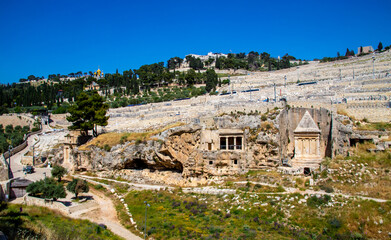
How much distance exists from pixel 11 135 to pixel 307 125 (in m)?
43.6

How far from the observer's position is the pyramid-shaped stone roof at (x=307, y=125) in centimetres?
2944

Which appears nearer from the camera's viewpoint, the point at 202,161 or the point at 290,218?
the point at 290,218

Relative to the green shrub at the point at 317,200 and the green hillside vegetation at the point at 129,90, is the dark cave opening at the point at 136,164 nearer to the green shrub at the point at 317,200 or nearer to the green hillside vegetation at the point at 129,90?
the green shrub at the point at 317,200

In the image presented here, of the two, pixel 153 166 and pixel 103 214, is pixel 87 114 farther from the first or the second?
pixel 103 214

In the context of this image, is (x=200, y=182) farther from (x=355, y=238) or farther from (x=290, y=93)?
(x=290, y=93)

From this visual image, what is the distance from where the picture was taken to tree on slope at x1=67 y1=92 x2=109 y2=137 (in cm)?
3897

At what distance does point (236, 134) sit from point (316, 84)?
79.1 feet

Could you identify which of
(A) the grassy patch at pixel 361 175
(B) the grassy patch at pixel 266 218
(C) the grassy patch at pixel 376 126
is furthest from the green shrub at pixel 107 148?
(C) the grassy patch at pixel 376 126

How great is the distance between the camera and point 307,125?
30219 mm

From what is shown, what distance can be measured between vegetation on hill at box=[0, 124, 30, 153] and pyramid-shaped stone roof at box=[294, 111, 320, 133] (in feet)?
122

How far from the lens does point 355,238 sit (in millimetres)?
18672

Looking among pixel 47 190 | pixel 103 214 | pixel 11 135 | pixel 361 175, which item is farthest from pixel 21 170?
pixel 361 175

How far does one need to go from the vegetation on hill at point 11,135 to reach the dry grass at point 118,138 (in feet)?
48.5

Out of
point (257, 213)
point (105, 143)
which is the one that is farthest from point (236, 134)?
point (105, 143)
